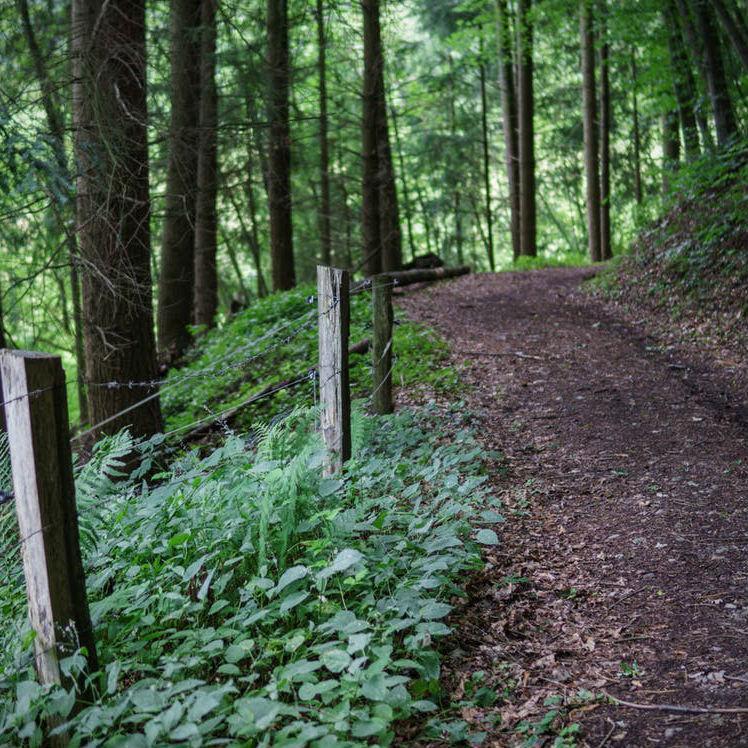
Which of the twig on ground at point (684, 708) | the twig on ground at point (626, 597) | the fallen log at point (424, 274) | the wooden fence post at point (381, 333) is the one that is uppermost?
the fallen log at point (424, 274)

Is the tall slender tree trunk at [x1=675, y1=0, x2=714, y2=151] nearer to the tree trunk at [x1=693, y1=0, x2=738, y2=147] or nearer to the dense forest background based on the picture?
the dense forest background

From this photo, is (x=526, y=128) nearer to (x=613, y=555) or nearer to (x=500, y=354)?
(x=500, y=354)

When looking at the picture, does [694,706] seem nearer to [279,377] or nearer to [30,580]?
[30,580]

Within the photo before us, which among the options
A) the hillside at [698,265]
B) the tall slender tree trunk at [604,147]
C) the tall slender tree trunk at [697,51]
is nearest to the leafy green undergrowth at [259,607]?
the hillside at [698,265]

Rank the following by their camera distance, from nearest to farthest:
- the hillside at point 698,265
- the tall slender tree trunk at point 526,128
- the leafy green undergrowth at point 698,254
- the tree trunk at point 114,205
Result: 1. the tree trunk at point 114,205
2. the hillside at point 698,265
3. the leafy green undergrowth at point 698,254
4. the tall slender tree trunk at point 526,128

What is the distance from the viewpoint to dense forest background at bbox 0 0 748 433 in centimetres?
695

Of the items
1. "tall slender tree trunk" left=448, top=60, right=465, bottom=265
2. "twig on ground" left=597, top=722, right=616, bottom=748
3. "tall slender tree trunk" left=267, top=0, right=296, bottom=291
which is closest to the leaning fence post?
"twig on ground" left=597, top=722, right=616, bottom=748

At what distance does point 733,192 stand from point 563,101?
44.5ft

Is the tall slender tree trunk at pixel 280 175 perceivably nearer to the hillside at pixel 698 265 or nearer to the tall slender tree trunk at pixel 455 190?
the hillside at pixel 698 265

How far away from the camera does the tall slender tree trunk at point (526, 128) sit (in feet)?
58.8

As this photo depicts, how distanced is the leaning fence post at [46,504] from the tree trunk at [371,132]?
11996 millimetres

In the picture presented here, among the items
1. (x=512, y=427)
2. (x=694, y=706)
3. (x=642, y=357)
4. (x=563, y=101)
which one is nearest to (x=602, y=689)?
(x=694, y=706)

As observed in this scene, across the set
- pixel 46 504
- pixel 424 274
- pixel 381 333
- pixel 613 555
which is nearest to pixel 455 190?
pixel 424 274

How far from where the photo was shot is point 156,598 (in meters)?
3.58
